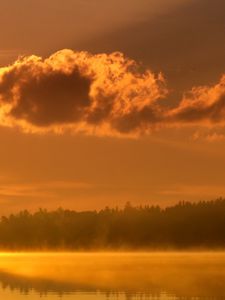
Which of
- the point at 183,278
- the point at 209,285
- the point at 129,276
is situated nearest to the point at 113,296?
the point at 209,285

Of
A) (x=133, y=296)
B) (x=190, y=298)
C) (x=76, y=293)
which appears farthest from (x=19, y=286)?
(x=190, y=298)

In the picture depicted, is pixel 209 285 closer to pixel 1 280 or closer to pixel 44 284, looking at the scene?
pixel 44 284

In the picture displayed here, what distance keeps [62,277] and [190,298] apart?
102 feet

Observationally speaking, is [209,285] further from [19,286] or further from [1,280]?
[1,280]

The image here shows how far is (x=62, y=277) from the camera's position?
309ft

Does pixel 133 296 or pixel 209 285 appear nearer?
pixel 133 296

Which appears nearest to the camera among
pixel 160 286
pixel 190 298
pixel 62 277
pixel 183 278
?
pixel 190 298

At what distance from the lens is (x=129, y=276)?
95.2 m

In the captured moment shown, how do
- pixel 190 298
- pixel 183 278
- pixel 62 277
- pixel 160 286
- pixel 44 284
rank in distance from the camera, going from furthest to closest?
pixel 62 277 → pixel 183 278 → pixel 44 284 → pixel 160 286 → pixel 190 298

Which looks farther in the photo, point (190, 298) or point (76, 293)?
point (76, 293)

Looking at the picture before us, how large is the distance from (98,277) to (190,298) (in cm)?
2913

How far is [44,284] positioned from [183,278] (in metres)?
14.8

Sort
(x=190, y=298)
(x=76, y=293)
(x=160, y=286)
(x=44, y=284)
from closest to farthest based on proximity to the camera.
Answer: (x=190, y=298)
(x=76, y=293)
(x=160, y=286)
(x=44, y=284)

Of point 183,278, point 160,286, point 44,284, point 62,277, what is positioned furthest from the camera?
point 62,277
